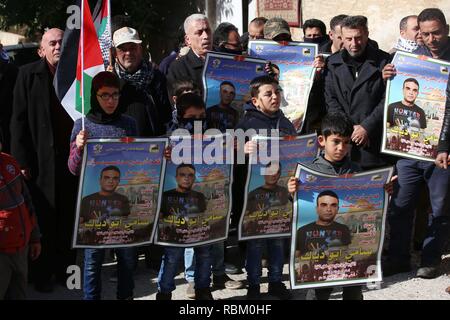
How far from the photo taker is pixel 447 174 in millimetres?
6344

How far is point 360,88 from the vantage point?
632cm

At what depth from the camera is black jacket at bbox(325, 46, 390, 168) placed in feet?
20.5

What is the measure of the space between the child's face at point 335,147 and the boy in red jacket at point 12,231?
6.61 feet

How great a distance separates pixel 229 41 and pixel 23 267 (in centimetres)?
308

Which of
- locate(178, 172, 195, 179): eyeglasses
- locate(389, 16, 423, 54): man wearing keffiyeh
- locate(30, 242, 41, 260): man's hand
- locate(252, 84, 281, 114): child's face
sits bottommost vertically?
locate(30, 242, 41, 260): man's hand

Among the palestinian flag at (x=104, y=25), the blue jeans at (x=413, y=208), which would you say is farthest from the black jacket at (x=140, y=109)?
the blue jeans at (x=413, y=208)

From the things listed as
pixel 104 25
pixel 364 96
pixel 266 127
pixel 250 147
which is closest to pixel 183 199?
pixel 250 147

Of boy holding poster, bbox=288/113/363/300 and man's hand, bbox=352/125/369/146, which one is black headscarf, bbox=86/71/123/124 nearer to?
boy holding poster, bbox=288/113/363/300

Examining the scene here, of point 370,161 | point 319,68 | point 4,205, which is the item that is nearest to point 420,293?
point 370,161

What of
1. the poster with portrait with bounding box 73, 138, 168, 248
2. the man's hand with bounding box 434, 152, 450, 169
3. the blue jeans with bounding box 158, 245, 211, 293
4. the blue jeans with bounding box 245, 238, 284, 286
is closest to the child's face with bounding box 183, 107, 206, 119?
the poster with portrait with bounding box 73, 138, 168, 248

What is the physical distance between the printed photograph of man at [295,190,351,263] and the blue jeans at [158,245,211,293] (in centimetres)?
86

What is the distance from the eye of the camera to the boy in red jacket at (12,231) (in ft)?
15.2

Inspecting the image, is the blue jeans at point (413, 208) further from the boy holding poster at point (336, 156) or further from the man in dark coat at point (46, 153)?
the man in dark coat at point (46, 153)

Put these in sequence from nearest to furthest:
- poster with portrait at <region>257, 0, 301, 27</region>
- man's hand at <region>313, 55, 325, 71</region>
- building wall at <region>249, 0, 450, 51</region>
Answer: man's hand at <region>313, 55, 325, 71</region>
building wall at <region>249, 0, 450, 51</region>
poster with portrait at <region>257, 0, 301, 27</region>
